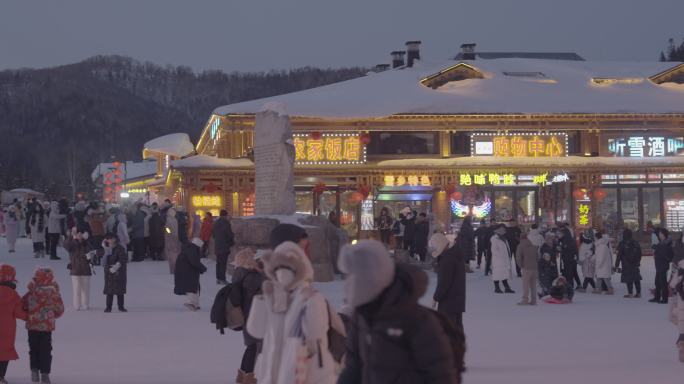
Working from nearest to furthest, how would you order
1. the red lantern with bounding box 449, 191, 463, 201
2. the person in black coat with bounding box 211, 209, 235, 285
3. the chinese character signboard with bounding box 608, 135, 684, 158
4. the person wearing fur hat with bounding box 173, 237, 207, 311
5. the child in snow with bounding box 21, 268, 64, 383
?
1. the child in snow with bounding box 21, 268, 64, 383
2. the person wearing fur hat with bounding box 173, 237, 207, 311
3. the person in black coat with bounding box 211, 209, 235, 285
4. the red lantern with bounding box 449, 191, 463, 201
5. the chinese character signboard with bounding box 608, 135, 684, 158

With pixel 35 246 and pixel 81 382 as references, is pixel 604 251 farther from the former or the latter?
pixel 35 246

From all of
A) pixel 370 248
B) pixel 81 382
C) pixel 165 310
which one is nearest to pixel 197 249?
pixel 165 310

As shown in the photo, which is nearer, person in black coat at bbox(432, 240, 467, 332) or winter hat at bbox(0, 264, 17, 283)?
winter hat at bbox(0, 264, 17, 283)

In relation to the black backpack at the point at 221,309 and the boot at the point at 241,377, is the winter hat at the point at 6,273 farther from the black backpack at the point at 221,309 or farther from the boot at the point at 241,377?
the boot at the point at 241,377

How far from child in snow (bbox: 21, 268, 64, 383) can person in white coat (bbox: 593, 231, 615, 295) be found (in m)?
12.4

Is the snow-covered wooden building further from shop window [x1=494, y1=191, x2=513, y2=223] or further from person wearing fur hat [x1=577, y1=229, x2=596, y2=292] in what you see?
person wearing fur hat [x1=577, y1=229, x2=596, y2=292]

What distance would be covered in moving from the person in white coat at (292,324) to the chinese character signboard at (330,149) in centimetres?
2722

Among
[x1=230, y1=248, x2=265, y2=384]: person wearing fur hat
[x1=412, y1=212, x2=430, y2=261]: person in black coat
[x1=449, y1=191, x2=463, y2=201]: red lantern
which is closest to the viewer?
[x1=230, y1=248, x2=265, y2=384]: person wearing fur hat

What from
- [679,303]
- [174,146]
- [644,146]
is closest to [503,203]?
[644,146]

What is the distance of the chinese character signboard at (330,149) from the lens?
3428cm

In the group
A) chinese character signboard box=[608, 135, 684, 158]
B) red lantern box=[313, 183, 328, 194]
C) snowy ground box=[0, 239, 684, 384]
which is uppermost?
chinese character signboard box=[608, 135, 684, 158]

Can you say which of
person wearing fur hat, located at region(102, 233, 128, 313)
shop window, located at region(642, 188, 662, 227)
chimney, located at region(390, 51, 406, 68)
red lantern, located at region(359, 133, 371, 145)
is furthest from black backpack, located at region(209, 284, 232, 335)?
chimney, located at region(390, 51, 406, 68)

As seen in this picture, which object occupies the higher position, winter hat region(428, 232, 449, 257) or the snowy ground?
winter hat region(428, 232, 449, 257)

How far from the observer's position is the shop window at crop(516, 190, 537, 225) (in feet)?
118
